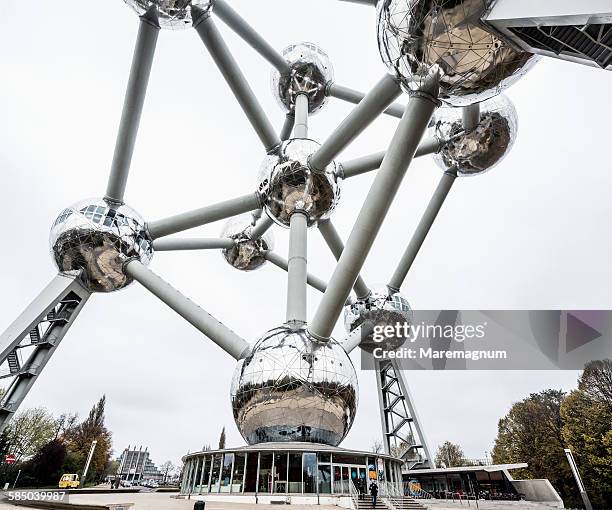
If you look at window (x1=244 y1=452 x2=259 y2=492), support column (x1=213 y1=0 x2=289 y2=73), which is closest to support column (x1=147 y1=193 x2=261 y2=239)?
support column (x1=213 y1=0 x2=289 y2=73)

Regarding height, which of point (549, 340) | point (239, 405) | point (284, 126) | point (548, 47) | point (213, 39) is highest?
point (284, 126)

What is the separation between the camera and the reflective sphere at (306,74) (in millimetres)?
12211

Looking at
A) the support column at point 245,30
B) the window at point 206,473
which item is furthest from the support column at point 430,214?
the window at point 206,473

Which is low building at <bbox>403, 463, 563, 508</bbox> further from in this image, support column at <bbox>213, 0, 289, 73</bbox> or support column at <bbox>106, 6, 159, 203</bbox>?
support column at <bbox>106, 6, 159, 203</bbox>

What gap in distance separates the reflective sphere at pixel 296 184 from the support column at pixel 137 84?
2896 millimetres

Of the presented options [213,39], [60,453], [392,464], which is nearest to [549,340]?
[392,464]

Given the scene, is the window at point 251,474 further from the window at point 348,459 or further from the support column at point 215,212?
the support column at point 215,212

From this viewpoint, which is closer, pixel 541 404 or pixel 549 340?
pixel 549 340

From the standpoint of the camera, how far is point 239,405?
7.81m

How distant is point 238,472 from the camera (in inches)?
405

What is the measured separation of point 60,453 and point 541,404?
3633cm

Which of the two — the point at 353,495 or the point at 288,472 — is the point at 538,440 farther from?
the point at 288,472

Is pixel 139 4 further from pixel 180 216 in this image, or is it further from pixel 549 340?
pixel 549 340

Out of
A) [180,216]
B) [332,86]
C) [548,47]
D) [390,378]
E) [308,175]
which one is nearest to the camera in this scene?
[548,47]
